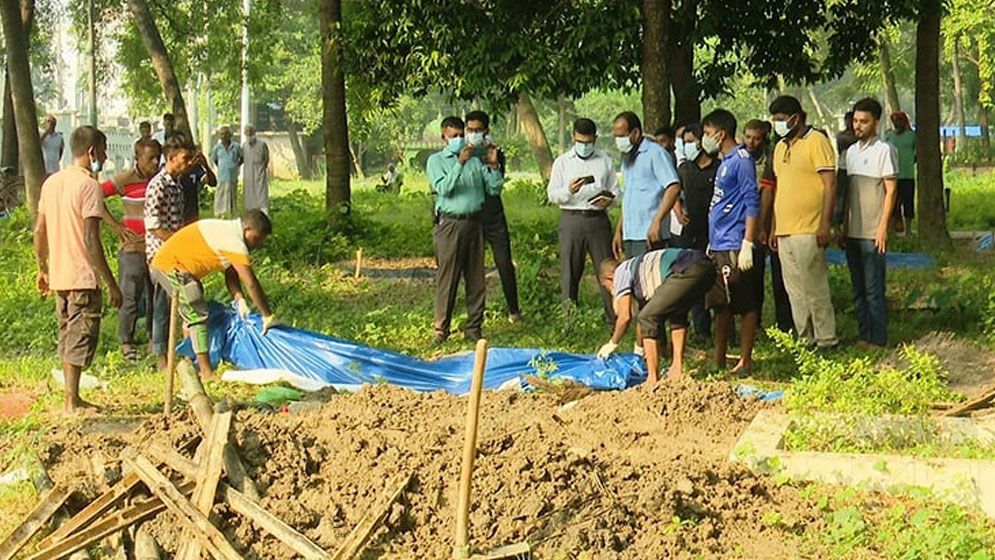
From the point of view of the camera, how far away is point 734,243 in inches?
402

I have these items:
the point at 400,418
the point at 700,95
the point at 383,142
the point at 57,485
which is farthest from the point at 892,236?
the point at 383,142

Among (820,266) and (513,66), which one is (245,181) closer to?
(513,66)

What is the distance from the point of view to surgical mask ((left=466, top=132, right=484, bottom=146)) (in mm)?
12203

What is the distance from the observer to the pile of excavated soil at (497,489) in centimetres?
600

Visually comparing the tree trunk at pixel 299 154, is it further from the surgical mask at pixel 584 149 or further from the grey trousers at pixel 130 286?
the surgical mask at pixel 584 149

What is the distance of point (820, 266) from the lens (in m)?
10.7

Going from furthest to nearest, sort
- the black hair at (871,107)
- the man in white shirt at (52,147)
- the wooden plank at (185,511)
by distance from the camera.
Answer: the man in white shirt at (52,147) < the black hair at (871,107) < the wooden plank at (185,511)

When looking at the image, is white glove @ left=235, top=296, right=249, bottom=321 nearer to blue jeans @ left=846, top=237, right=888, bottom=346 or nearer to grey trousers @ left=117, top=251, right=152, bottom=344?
grey trousers @ left=117, top=251, right=152, bottom=344

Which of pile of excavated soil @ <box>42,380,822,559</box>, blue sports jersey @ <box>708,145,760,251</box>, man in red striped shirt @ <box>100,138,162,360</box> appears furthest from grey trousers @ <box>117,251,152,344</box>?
blue sports jersey @ <box>708,145,760,251</box>

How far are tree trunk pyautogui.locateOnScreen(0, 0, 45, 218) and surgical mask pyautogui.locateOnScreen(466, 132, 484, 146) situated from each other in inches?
273

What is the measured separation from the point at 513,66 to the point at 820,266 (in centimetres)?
621

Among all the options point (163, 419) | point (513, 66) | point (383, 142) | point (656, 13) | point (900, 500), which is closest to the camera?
point (900, 500)

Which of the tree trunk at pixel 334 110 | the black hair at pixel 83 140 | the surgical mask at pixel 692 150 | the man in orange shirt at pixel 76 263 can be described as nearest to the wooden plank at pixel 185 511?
the man in orange shirt at pixel 76 263

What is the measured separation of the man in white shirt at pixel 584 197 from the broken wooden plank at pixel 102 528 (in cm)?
578
